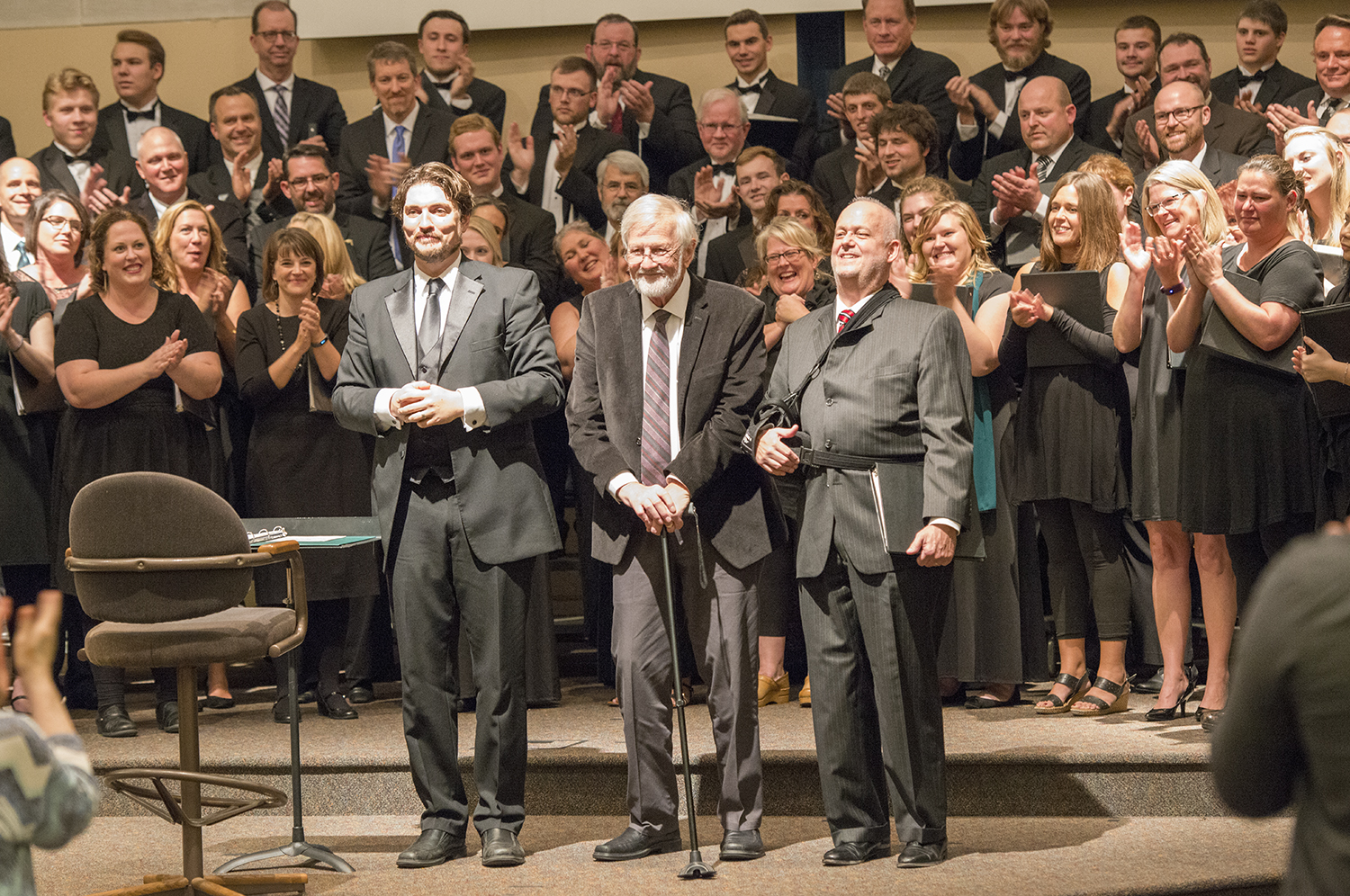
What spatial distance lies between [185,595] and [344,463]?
181 cm

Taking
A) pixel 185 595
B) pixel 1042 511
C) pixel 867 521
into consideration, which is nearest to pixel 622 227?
pixel 867 521

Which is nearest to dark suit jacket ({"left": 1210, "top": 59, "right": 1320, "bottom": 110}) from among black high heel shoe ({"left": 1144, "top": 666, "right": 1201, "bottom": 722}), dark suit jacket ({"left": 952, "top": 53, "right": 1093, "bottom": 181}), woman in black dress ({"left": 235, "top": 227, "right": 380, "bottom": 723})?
dark suit jacket ({"left": 952, "top": 53, "right": 1093, "bottom": 181})

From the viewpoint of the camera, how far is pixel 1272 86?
6.24 metres

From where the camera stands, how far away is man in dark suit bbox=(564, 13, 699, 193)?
265 inches

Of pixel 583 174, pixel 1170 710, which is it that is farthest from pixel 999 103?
pixel 1170 710

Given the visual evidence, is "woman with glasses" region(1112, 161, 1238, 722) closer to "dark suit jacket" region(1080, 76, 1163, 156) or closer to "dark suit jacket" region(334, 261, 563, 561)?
"dark suit jacket" region(334, 261, 563, 561)

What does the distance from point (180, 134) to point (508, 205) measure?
1812 millimetres

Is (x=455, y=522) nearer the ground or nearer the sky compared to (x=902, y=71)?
nearer the ground

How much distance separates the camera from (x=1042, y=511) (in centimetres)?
466

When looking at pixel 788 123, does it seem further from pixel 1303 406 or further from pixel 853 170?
pixel 1303 406

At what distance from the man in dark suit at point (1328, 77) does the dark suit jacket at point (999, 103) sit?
3.50 feet

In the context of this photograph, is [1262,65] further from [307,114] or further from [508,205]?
[307,114]

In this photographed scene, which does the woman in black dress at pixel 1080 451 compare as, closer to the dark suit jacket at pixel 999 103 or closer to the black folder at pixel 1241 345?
the black folder at pixel 1241 345

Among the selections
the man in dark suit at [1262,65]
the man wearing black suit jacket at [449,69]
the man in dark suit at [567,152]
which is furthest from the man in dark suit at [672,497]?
the man wearing black suit jacket at [449,69]
